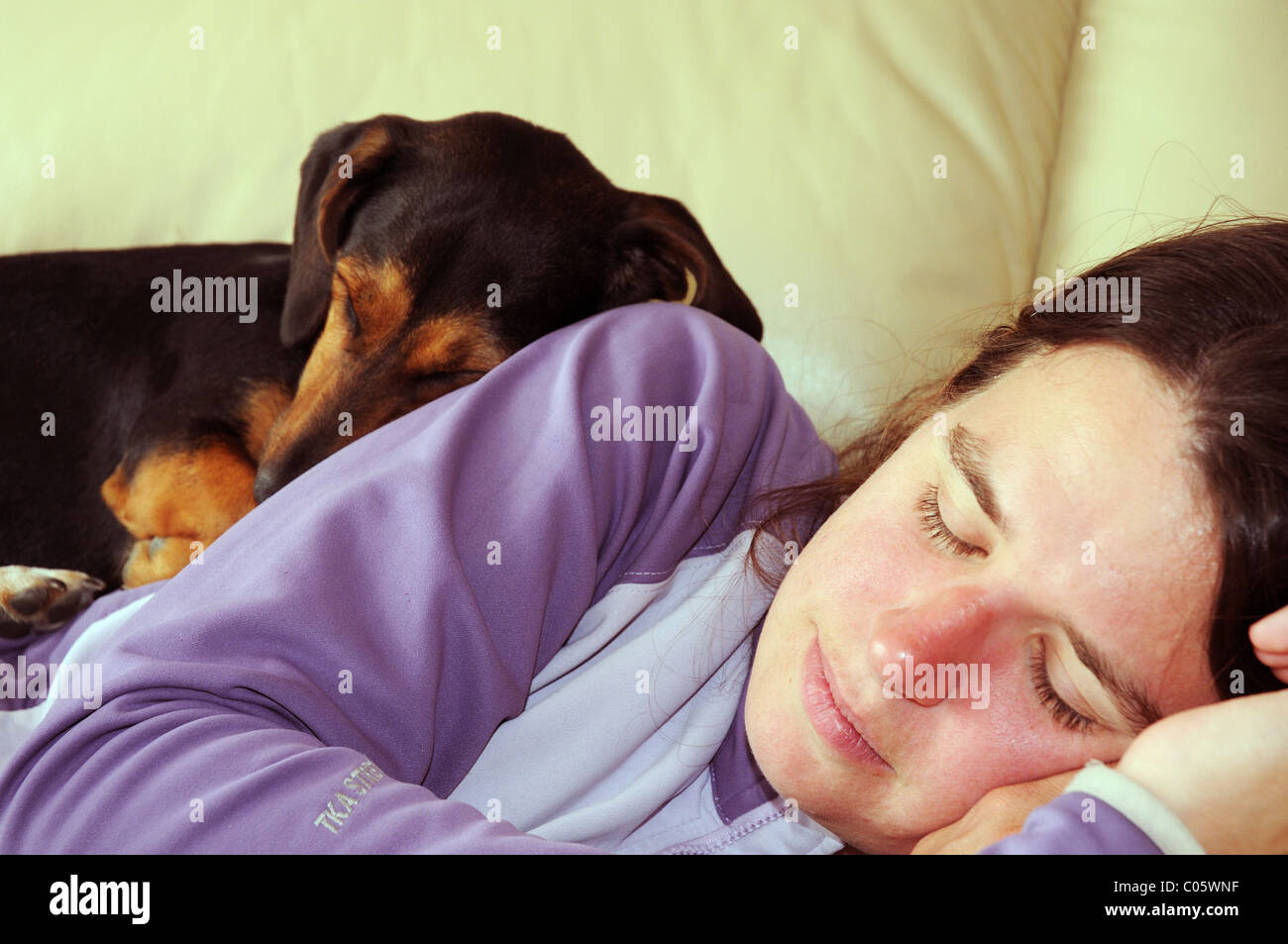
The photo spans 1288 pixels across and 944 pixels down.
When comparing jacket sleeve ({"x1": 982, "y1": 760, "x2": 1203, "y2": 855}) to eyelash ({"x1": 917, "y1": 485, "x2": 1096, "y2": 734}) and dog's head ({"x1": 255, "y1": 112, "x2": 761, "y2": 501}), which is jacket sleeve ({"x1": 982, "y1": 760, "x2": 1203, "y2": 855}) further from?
dog's head ({"x1": 255, "y1": 112, "x2": 761, "y2": 501})

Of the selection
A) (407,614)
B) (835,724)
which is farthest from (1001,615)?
(407,614)

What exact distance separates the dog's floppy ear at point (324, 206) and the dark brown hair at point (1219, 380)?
2.69 feet

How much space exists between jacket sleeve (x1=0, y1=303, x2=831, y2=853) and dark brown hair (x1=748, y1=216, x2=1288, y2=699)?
165 millimetres

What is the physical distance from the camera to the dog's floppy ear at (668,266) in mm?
1731

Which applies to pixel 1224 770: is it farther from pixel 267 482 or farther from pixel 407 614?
pixel 267 482

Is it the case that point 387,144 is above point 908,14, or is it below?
below

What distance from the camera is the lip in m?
1.05

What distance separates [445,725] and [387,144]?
1.01m

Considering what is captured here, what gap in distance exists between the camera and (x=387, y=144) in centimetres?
177

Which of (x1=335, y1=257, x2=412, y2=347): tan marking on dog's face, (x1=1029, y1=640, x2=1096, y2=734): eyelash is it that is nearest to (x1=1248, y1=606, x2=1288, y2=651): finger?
(x1=1029, y1=640, x2=1096, y2=734): eyelash

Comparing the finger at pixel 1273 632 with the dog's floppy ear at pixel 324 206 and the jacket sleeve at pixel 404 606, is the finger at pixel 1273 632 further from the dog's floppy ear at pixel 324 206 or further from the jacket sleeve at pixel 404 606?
the dog's floppy ear at pixel 324 206
